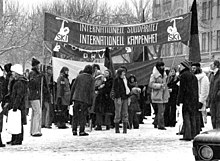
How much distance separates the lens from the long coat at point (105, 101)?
1611 cm

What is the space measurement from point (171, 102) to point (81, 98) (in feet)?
12.8

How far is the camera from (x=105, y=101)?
16.2m

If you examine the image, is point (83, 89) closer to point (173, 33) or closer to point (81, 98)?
point (81, 98)

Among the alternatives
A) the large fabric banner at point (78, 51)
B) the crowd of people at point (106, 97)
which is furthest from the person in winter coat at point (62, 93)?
the large fabric banner at point (78, 51)

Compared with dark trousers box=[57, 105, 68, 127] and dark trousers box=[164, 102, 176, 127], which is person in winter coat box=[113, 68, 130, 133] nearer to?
dark trousers box=[57, 105, 68, 127]

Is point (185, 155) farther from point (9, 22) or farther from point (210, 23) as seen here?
point (210, 23)

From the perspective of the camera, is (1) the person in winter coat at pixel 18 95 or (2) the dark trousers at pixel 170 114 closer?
(1) the person in winter coat at pixel 18 95

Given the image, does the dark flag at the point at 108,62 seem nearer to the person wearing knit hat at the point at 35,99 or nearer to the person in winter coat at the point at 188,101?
the person wearing knit hat at the point at 35,99

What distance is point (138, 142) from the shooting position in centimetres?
1270

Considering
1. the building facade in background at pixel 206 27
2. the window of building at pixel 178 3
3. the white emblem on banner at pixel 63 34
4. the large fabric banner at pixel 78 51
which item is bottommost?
the large fabric banner at pixel 78 51

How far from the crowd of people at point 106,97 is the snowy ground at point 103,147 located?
0.46 m

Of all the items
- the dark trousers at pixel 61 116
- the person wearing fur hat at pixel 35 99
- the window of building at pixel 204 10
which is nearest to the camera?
the person wearing fur hat at pixel 35 99

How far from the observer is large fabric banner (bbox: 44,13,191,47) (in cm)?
1591

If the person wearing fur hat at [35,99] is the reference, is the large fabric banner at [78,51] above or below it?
above
